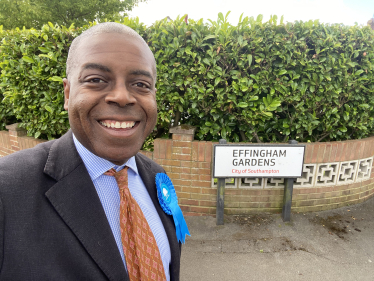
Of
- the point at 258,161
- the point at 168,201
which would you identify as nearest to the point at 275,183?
the point at 258,161

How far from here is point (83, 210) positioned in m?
1.00

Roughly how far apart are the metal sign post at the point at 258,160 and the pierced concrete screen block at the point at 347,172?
93 cm

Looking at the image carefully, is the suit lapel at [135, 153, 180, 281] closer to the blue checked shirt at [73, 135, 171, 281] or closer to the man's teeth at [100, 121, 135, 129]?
the blue checked shirt at [73, 135, 171, 281]

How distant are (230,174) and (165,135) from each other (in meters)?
1.24

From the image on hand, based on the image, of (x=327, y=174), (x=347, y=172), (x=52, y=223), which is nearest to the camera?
(x=52, y=223)

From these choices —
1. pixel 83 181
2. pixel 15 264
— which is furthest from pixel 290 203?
pixel 15 264

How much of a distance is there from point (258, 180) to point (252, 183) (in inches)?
4.2

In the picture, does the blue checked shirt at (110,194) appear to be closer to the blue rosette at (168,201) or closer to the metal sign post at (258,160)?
the blue rosette at (168,201)

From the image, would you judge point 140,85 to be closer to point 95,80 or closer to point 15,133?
point 95,80

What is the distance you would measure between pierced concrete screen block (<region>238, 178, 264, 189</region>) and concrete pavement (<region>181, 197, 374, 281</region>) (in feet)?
1.51

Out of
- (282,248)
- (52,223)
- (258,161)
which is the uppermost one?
(52,223)

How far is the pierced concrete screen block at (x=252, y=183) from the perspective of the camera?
11.6 feet

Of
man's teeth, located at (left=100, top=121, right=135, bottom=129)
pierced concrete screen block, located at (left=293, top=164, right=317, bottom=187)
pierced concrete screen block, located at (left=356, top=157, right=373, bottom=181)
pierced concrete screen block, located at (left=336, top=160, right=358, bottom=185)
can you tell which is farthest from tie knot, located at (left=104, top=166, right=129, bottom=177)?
pierced concrete screen block, located at (left=356, top=157, right=373, bottom=181)

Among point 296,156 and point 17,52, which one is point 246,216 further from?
point 17,52
